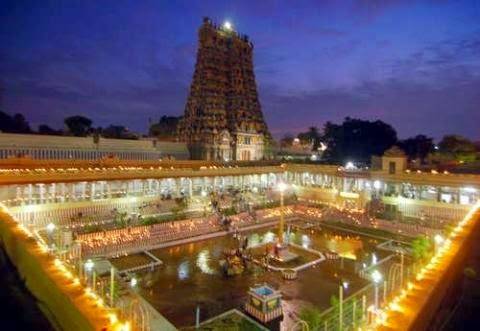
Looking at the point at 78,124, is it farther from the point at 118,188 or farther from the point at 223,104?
the point at 118,188

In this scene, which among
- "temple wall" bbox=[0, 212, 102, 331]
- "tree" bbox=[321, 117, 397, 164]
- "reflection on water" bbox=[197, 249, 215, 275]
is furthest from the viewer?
"tree" bbox=[321, 117, 397, 164]

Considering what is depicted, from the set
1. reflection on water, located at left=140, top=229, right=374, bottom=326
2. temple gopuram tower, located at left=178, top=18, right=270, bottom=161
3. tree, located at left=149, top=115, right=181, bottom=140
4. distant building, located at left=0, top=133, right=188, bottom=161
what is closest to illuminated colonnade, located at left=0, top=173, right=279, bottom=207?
reflection on water, located at left=140, top=229, right=374, bottom=326

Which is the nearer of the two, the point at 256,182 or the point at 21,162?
A: the point at 21,162

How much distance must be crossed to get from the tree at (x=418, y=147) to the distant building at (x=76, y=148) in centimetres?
3171

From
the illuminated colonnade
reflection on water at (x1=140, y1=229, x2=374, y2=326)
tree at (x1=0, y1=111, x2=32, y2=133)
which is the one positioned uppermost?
tree at (x1=0, y1=111, x2=32, y2=133)

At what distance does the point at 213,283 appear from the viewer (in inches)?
501

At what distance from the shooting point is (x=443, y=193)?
2142 cm

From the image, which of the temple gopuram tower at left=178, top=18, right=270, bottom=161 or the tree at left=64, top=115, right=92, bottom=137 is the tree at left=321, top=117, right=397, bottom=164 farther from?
the tree at left=64, top=115, right=92, bottom=137

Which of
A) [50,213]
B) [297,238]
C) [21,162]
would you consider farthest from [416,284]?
[21,162]

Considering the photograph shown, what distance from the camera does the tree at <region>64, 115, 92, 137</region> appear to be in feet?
146

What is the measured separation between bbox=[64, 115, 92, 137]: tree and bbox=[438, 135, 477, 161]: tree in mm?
47660

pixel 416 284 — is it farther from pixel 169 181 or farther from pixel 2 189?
pixel 169 181

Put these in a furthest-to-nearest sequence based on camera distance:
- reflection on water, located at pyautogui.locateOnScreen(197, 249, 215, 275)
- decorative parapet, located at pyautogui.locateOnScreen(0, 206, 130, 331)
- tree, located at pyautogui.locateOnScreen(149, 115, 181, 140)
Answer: tree, located at pyautogui.locateOnScreen(149, 115, 181, 140)
reflection on water, located at pyautogui.locateOnScreen(197, 249, 215, 275)
decorative parapet, located at pyautogui.locateOnScreen(0, 206, 130, 331)

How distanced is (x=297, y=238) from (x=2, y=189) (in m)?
16.0
